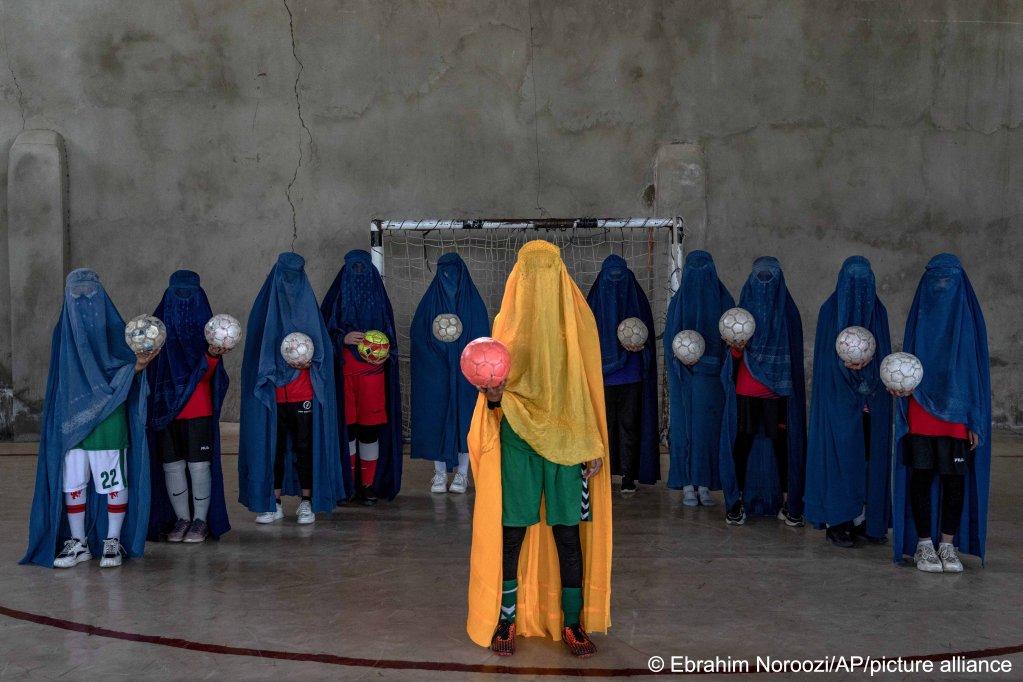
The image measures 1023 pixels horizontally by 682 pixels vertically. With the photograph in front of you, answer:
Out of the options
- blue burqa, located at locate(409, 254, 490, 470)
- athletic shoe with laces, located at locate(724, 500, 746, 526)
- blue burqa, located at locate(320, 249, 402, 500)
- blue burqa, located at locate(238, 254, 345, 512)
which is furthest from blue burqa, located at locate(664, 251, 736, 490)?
blue burqa, located at locate(238, 254, 345, 512)

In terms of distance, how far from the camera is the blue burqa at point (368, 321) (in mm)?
6848

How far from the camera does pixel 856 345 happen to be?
5402mm

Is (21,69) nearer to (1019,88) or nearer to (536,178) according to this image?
(536,178)

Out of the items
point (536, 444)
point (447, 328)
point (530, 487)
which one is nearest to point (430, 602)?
point (530, 487)

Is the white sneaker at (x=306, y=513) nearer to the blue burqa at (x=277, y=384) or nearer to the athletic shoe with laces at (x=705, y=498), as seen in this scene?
the blue burqa at (x=277, y=384)

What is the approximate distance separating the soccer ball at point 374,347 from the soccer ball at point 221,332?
44.2 inches

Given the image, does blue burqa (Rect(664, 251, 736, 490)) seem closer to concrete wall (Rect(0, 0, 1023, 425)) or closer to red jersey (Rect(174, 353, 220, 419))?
concrete wall (Rect(0, 0, 1023, 425))

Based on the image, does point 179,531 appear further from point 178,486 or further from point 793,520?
point 793,520

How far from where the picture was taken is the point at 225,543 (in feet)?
19.4

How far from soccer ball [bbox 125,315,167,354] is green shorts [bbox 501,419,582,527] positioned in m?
2.19

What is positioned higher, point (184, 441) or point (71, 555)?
point (184, 441)

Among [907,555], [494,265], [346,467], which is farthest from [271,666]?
[494,265]

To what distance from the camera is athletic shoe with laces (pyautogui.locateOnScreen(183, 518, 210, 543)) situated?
5852 mm

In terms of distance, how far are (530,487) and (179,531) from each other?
2773 millimetres
